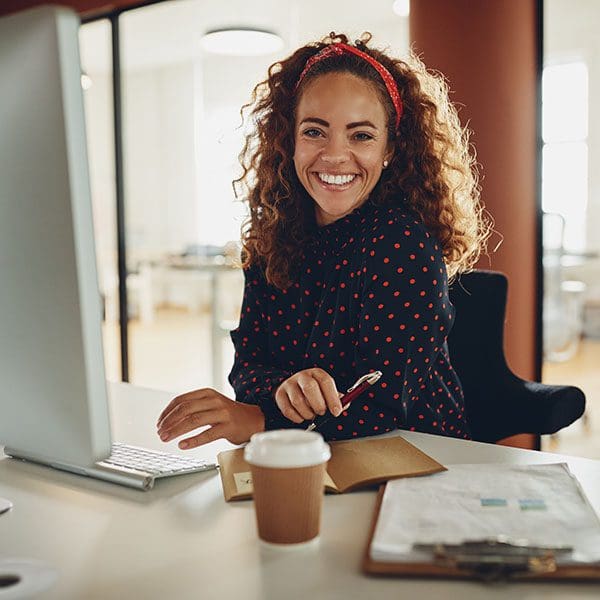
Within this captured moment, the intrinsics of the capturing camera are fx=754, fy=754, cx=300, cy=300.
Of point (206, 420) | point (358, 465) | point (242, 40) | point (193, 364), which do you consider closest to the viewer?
point (358, 465)

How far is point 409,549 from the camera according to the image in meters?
0.71

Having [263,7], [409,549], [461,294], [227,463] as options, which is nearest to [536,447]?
[461,294]

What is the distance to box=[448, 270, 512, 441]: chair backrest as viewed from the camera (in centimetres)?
178

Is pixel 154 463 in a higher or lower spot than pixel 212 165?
lower

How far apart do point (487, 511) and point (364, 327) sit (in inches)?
20.4

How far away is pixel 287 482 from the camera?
708 millimetres

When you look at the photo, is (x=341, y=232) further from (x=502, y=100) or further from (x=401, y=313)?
(x=502, y=100)

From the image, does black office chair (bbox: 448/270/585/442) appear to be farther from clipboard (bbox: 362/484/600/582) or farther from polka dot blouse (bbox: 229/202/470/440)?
clipboard (bbox: 362/484/600/582)

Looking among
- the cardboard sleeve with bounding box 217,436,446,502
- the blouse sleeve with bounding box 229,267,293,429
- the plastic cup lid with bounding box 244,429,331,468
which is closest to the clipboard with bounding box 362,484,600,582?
the plastic cup lid with bounding box 244,429,331,468

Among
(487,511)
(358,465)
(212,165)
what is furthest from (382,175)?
(212,165)

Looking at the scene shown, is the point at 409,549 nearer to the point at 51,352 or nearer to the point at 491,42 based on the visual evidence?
the point at 51,352

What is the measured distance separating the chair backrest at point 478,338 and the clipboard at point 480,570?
3.64ft

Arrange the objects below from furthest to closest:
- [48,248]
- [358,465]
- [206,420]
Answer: [206,420] < [358,465] < [48,248]

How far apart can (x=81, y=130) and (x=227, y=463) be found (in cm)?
55
